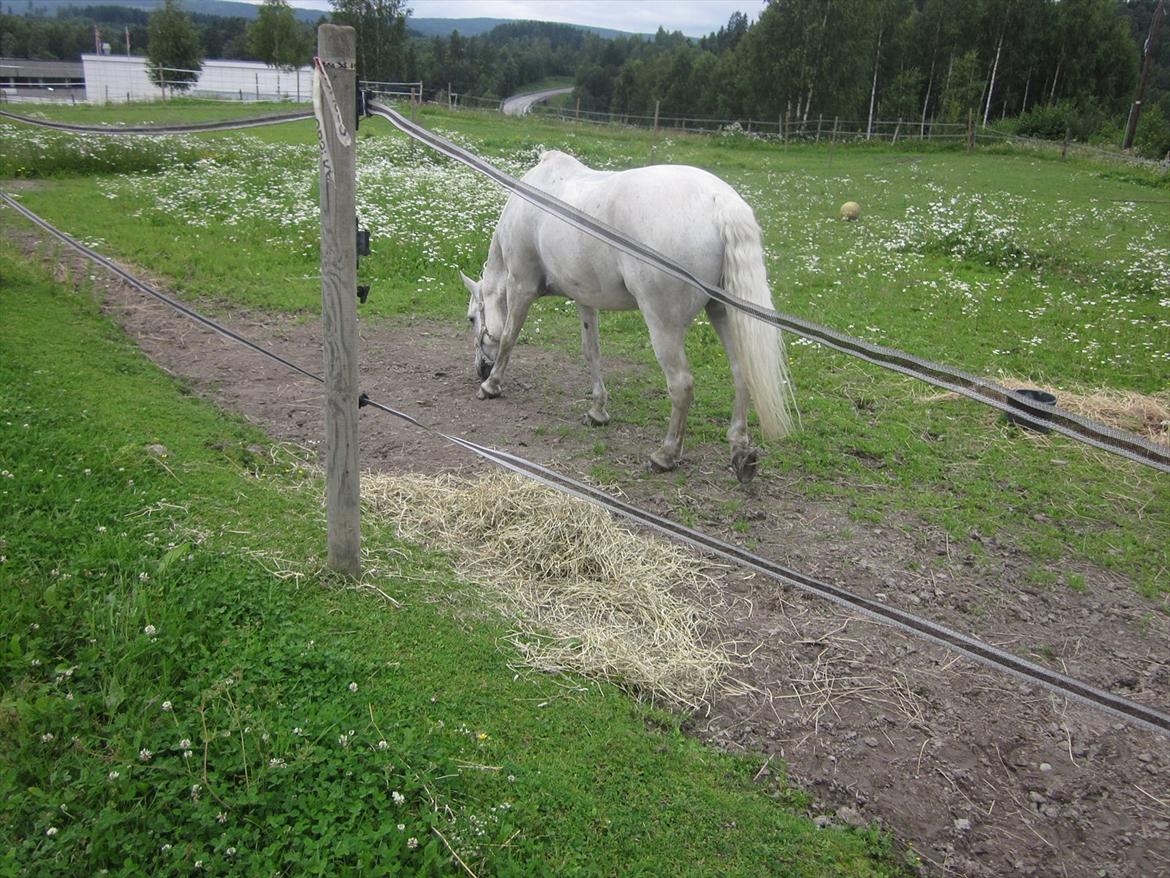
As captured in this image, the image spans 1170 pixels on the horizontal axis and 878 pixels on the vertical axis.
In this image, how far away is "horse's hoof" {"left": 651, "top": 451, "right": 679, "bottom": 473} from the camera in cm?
606

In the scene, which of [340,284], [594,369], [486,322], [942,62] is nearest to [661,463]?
[594,369]

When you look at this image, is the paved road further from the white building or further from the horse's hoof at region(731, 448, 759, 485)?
the horse's hoof at region(731, 448, 759, 485)

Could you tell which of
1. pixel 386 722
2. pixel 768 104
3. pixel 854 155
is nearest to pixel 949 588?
pixel 386 722

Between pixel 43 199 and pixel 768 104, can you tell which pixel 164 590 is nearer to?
pixel 43 199

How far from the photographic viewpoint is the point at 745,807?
3.01m

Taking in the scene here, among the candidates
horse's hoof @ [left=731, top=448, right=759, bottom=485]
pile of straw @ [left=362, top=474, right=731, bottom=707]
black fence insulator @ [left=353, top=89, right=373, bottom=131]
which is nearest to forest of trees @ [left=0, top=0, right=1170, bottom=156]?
horse's hoof @ [left=731, top=448, right=759, bottom=485]

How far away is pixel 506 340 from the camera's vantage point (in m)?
7.23

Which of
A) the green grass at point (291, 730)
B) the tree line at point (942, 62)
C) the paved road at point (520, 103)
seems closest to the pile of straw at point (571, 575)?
the green grass at point (291, 730)

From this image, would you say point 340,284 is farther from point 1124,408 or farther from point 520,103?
point 520,103

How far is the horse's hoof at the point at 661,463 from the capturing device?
6.06 metres

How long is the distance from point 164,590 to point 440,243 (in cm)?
915

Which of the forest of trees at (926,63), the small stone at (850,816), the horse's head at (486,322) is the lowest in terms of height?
the small stone at (850,816)

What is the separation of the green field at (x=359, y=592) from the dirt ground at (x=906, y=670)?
0.25 meters

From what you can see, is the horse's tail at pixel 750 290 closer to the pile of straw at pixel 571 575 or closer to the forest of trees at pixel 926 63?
the pile of straw at pixel 571 575
